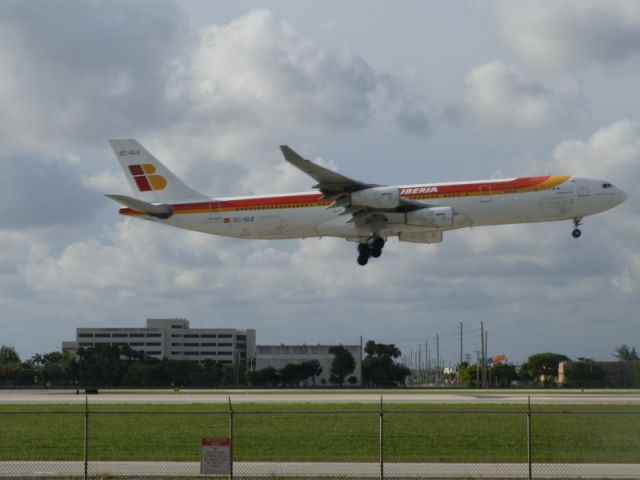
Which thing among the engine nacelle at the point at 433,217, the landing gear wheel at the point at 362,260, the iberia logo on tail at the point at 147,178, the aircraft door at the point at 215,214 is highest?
the iberia logo on tail at the point at 147,178

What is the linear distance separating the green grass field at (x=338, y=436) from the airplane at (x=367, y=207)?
13.6 metres

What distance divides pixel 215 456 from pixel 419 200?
3593 cm

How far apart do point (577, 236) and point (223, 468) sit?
37.6 metres

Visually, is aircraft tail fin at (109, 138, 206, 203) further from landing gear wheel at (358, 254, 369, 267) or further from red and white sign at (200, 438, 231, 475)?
red and white sign at (200, 438, 231, 475)

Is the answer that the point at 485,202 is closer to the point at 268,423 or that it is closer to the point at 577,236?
the point at 577,236

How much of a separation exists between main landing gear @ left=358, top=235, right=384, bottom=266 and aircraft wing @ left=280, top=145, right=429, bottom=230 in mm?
833

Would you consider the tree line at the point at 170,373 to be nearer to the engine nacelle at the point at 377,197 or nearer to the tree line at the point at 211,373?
the tree line at the point at 211,373

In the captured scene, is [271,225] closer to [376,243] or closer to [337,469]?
[376,243]

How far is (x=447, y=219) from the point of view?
178ft

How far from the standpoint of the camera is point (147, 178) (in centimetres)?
6581

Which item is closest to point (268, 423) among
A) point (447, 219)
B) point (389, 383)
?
point (447, 219)

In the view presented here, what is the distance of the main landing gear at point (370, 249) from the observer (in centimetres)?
5875

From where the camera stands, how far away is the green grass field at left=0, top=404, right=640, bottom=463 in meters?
29.0

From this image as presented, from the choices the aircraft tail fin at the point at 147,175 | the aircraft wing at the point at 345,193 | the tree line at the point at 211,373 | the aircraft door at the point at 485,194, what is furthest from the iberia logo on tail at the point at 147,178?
the tree line at the point at 211,373
